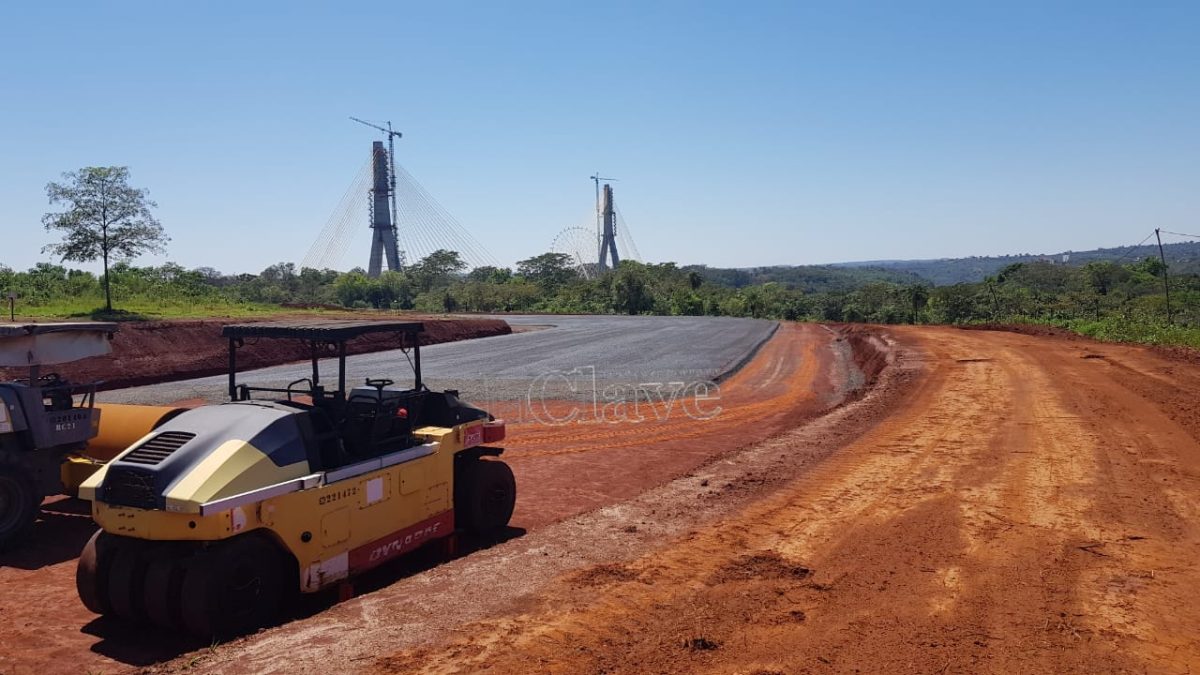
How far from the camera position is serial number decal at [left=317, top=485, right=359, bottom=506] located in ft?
22.0

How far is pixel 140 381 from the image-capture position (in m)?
26.7

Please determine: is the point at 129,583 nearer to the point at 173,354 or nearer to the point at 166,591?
the point at 166,591

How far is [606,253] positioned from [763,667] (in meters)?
137

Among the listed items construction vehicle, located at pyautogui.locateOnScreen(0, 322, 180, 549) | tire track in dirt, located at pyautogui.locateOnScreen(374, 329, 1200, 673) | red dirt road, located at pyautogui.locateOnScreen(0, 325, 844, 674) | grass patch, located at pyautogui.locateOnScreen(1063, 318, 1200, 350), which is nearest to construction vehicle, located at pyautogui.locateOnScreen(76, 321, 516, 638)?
red dirt road, located at pyautogui.locateOnScreen(0, 325, 844, 674)

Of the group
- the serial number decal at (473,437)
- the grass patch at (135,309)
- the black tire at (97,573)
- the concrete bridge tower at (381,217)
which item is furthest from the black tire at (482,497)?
the concrete bridge tower at (381,217)

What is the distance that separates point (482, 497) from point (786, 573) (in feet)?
11.2

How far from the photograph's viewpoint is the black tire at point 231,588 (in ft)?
19.5

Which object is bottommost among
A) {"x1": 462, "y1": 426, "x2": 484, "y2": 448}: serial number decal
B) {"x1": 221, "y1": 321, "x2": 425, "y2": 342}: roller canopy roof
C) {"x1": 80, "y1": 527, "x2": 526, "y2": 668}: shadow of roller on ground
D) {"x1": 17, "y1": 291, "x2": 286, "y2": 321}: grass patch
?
{"x1": 80, "y1": 527, "x2": 526, "y2": 668}: shadow of roller on ground

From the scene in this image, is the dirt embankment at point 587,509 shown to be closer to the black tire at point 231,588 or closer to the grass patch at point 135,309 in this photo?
the black tire at point 231,588

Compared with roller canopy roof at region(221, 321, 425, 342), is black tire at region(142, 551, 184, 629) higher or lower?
lower

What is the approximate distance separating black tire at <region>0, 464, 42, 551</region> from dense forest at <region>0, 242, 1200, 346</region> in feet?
111

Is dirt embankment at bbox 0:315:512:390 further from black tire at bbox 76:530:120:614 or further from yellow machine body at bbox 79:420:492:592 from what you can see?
black tire at bbox 76:530:120:614

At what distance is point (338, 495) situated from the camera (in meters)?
6.85

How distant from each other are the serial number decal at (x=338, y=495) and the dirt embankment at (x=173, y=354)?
64.3 ft
